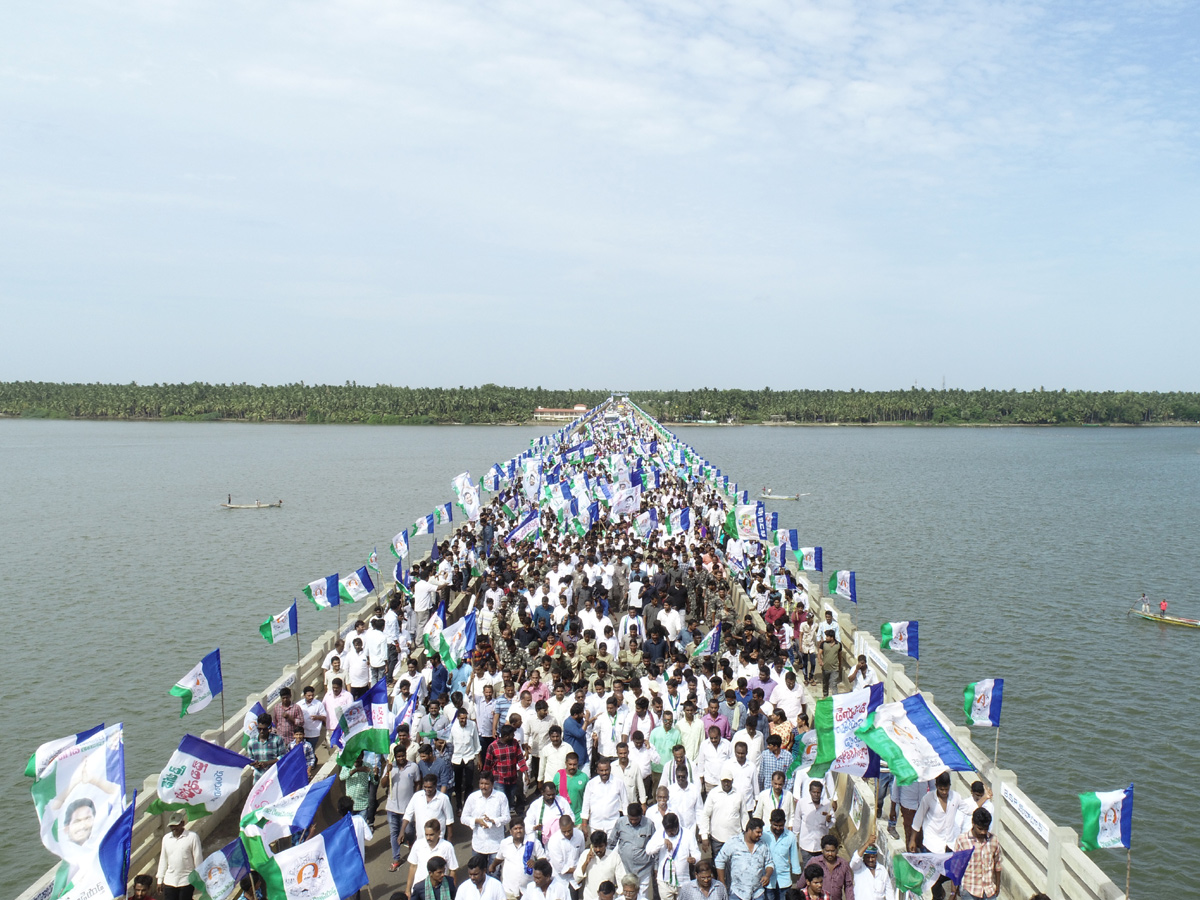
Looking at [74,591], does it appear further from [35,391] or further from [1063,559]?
[35,391]

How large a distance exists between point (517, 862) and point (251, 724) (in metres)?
4.24

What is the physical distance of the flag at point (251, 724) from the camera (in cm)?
1007

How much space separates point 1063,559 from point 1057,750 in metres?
22.0

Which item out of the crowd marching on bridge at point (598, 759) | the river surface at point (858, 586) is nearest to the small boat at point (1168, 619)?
the river surface at point (858, 586)

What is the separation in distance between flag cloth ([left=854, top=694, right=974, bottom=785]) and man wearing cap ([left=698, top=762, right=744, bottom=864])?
127 cm

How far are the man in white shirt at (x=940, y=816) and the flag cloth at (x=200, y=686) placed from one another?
27.0 feet

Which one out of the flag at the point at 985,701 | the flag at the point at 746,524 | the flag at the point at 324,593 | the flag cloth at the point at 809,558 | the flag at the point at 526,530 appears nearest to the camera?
the flag at the point at 985,701

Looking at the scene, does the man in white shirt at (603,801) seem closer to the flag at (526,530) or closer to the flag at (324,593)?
the flag at (324,593)

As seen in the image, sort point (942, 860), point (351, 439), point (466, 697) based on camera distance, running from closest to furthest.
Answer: point (942, 860) < point (466, 697) < point (351, 439)

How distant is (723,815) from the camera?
8133 millimetres

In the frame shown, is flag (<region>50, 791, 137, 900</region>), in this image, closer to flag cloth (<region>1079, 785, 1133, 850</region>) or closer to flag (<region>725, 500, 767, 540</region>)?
flag cloth (<region>1079, 785, 1133, 850</region>)

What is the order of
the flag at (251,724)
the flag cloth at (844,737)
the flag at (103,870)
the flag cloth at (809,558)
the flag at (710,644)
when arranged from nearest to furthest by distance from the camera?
the flag at (103,870) < the flag cloth at (844,737) < the flag at (251,724) < the flag at (710,644) < the flag cloth at (809,558)

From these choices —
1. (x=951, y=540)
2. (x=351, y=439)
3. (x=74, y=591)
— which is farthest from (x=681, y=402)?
(x=74, y=591)

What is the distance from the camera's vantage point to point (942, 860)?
7.32 meters
